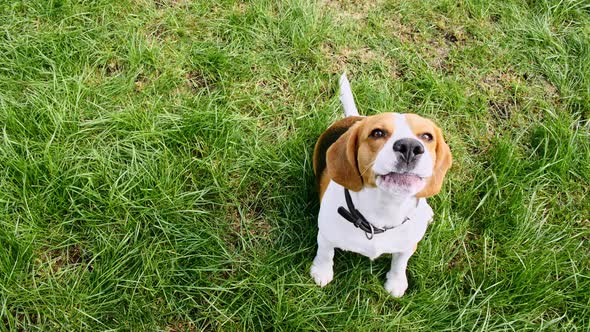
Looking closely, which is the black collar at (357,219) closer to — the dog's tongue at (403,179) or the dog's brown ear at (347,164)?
the dog's brown ear at (347,164)

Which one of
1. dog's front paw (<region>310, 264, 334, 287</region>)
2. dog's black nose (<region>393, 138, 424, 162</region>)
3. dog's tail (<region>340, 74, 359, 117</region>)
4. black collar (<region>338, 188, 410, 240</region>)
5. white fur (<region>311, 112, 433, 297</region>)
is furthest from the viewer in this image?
dog's tail (<region>340, 74, 359, 117</region>)

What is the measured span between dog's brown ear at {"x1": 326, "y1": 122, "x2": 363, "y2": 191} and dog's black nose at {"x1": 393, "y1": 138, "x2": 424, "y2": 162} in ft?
0.98

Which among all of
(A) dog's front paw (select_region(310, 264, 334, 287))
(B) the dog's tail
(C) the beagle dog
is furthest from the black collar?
(B) the dog's tail

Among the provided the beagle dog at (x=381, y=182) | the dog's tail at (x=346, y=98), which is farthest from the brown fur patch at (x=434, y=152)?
the dog's tail at (x=346, y=98)

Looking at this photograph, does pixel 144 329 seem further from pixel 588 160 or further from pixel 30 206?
pixel 588 160

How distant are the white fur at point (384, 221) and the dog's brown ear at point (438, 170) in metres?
0.08

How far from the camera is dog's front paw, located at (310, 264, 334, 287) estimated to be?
10.7ft

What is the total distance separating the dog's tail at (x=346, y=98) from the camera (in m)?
3.71

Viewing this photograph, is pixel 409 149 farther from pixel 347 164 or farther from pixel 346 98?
pixel 346 98

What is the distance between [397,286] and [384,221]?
769mm

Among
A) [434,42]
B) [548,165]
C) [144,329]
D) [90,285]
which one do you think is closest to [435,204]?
[548,165]

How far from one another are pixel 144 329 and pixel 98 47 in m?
2.16

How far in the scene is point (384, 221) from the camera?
2.67m

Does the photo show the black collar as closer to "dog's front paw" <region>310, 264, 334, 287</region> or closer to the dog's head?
the dog's head
